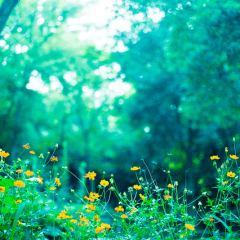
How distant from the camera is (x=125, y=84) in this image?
660 centimetres

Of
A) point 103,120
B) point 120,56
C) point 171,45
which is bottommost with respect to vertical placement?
point 103,120

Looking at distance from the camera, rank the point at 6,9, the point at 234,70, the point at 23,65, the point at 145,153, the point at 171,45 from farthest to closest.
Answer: the point at 23,65
the point at 145,153
the point at 171,45
the point at 234,70
the point at 6,9

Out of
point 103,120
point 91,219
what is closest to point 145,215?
point 91,219

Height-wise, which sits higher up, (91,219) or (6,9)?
(6,9)

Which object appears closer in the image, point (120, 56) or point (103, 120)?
point (120, 56)

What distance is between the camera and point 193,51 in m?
4.19

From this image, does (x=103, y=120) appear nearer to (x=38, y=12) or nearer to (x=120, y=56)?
(x=120, y=56)

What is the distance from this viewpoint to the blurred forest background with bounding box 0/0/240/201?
4.18 metres

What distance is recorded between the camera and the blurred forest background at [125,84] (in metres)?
4.18

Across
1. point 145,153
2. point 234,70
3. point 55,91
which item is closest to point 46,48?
point 55,91

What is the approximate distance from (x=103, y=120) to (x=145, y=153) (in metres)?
3.14

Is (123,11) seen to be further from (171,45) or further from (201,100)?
(201,100)

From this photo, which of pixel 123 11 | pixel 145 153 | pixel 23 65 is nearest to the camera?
pixel 123 11

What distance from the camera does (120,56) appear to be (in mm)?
5875
